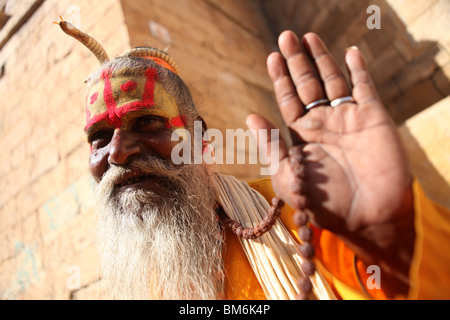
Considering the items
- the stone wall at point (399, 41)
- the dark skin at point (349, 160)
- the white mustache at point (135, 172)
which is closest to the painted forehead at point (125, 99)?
the white mustache at point (135, 172)

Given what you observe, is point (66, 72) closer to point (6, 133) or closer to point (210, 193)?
point (6, 133)

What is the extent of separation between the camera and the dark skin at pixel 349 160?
68 centimetres

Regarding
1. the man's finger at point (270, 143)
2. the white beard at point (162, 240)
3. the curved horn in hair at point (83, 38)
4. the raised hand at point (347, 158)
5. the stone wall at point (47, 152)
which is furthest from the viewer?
the stone wall at point (47, 152)

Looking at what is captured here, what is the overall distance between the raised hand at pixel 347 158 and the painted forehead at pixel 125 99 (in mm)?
613

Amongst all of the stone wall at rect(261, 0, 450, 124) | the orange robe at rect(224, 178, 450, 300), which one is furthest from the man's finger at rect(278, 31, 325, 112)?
the stone wall at rect(261, 0, 450, 124)

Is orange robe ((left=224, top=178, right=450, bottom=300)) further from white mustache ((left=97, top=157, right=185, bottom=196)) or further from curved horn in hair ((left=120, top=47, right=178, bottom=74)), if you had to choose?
curved horn in hair ((left=120, top=47, right=178, bottom=74))

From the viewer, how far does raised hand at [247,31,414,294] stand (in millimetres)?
677

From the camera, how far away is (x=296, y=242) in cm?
101

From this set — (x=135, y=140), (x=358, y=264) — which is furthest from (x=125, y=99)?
(x=358, y=264)

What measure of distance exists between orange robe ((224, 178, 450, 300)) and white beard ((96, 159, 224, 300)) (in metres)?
0.06

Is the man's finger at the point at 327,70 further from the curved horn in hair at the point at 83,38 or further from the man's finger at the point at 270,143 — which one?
the curved horn in hair at the point at 83,38

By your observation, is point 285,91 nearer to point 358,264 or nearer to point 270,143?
point 270,143

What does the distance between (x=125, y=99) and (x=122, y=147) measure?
0.23m

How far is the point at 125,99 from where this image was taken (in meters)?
1.23
